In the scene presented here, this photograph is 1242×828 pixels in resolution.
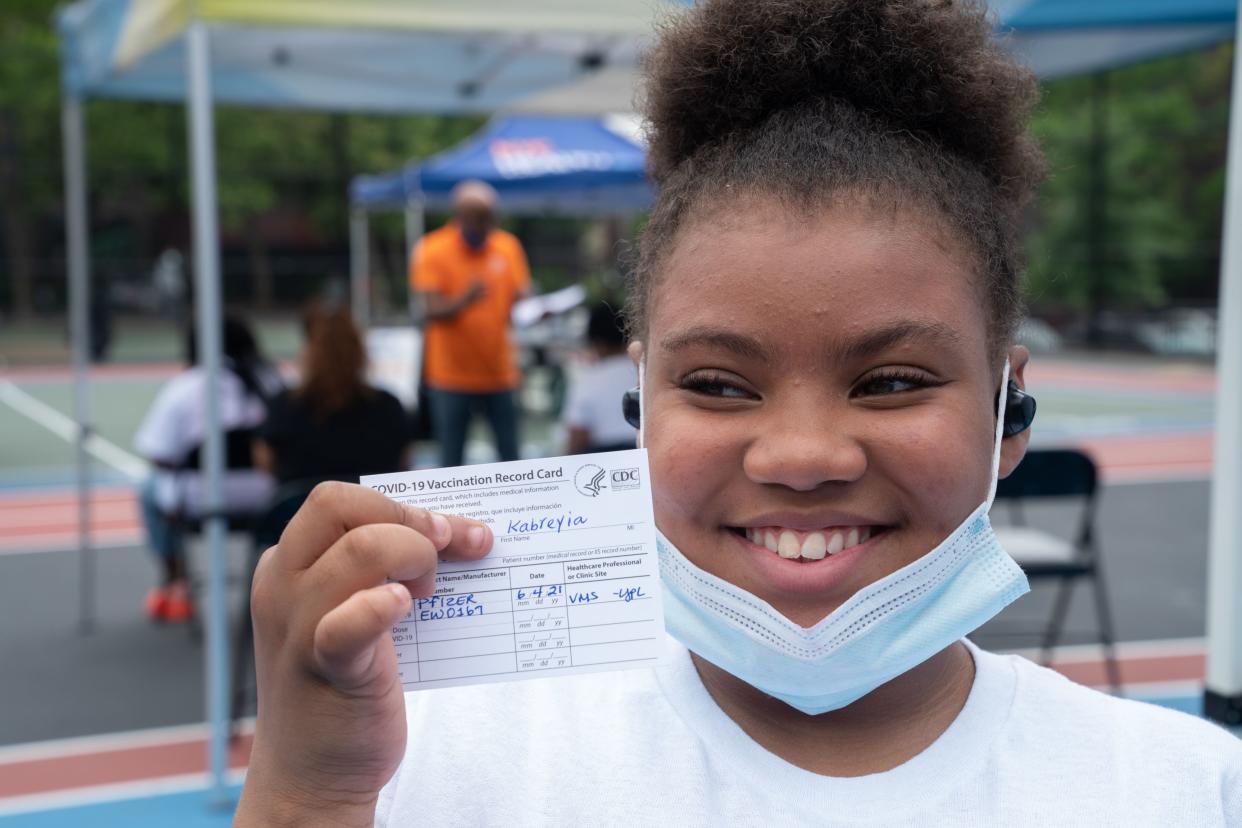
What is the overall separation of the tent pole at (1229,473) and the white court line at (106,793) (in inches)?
130

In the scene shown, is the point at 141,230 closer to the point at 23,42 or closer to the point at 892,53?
the point at 23,42

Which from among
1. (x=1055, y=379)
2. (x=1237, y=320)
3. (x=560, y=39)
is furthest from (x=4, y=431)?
(x=1055, y=379)

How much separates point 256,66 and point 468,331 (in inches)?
78.7

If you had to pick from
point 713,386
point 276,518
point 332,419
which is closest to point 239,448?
point 332,419

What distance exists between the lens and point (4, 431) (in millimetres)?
14609

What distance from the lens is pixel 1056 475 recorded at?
4.93 m

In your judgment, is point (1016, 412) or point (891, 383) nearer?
point (891, 383)

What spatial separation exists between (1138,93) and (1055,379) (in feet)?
49.3

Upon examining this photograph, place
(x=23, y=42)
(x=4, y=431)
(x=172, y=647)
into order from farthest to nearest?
(x=23, y=42), (x=4, y=431), (x=172, y=647)

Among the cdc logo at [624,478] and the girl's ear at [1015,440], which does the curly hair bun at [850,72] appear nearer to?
the girl's ear at [1015,440]

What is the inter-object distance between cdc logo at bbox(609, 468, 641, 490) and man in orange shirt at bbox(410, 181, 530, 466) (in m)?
6.26

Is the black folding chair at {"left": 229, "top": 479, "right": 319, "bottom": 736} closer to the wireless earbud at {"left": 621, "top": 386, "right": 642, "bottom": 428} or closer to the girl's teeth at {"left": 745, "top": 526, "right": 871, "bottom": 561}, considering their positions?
the wireless earbud at {"left": 621, "top": 386, "right": 642, "bottom": 428}

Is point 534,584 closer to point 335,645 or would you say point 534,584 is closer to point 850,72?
point 335,645

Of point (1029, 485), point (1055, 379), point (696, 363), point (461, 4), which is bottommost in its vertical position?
point (1055, 379)
